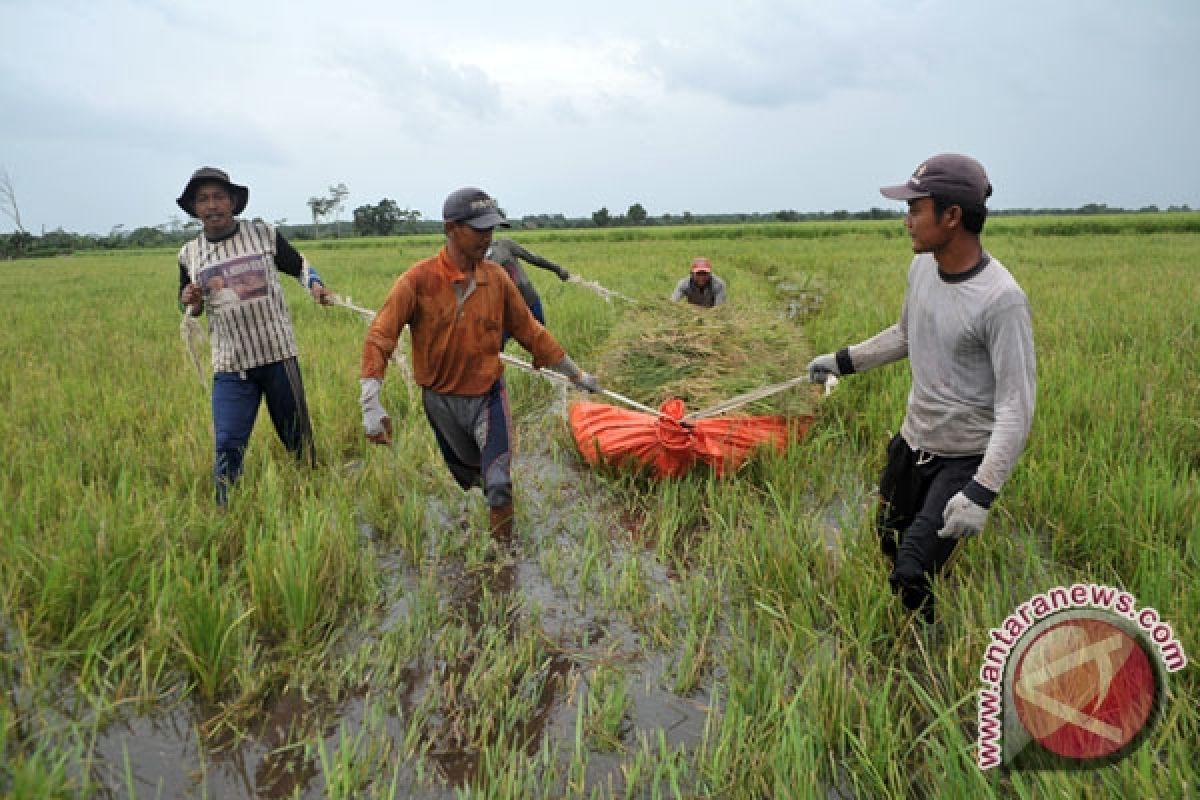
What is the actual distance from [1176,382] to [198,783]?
4.81 m

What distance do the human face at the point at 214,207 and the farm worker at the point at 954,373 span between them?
8.40 ft

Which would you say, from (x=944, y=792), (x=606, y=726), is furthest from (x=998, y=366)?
(x=606, y=726)

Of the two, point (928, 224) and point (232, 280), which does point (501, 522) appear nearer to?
point (232, 280)

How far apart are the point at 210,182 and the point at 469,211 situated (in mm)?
1243

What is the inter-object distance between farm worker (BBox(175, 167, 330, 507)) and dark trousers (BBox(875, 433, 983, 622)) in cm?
255

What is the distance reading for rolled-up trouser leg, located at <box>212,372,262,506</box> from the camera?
9.18 ft

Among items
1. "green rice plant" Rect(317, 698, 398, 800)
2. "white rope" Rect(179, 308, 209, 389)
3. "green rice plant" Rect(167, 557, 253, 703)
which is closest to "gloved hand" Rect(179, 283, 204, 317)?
"white rope" Rect(179, 308, 209, 389)

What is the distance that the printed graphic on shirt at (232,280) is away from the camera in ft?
9.07

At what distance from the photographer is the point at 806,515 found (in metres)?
2.58

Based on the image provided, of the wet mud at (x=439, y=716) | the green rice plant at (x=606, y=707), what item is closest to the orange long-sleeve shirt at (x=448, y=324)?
the wet mud at (x=439, y=716)

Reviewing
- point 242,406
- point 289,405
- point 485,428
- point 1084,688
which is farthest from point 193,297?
point 1084,688

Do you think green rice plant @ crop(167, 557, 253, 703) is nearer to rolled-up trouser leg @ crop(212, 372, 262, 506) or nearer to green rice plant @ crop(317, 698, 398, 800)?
green rice plant @ crop(317, 698, 398, 800)

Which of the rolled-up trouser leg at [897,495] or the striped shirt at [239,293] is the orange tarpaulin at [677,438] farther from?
the striped shirt at [239,293]

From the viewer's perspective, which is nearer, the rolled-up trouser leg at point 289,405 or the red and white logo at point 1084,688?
the red and white logo at point 1084,688
